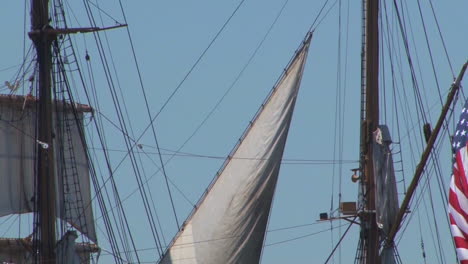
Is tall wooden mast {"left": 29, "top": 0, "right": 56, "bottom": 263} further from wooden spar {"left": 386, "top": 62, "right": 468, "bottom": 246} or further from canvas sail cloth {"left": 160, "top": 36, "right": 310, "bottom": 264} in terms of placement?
wooden spar {"left": 386, "top": 62, "right": 468, "bottom": 246}

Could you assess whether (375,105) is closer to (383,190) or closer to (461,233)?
(383,190)

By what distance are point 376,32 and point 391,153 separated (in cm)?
433

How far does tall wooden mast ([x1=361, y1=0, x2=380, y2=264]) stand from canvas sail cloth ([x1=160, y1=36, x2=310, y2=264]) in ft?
11.5

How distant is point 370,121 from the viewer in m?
67.9

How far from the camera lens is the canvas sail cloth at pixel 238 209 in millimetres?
64312

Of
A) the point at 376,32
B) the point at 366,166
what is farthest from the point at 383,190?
the point at 376,32

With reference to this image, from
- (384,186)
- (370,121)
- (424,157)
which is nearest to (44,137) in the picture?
(370,121)

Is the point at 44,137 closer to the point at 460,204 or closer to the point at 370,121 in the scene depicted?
the point at 370,121

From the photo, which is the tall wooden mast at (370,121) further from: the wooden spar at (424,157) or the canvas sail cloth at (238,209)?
the canvas sail cloth at (238,209)

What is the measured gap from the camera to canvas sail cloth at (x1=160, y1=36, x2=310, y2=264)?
6431 centimetres

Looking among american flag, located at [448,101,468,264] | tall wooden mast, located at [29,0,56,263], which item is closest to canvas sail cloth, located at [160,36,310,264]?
tall wooden mast, located at [29,0,56,263]

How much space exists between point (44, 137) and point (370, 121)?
1131 centimetres

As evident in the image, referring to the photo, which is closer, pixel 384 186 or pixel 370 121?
pixel 384 186

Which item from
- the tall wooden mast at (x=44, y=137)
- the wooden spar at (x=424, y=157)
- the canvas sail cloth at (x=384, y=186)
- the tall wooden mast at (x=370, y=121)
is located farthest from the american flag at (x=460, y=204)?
the tall wooden mast at (x=44, y=137)
